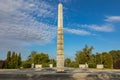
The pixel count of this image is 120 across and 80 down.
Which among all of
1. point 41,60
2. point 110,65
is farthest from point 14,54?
point 110,65

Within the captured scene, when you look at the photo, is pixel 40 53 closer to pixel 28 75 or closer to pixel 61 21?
pixel 61 21

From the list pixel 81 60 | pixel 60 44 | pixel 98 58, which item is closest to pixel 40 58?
pixel 81 60

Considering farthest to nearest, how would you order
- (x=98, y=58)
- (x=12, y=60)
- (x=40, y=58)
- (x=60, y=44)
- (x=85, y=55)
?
(x=40, y=58)
(x=98, y=58)
(x=85, y=55)
(x=12, y=60)
(x=60, y=44)

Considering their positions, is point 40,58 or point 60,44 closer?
point 60,44

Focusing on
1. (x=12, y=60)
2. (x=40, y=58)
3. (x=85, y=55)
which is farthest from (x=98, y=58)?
(x=12, y=60)

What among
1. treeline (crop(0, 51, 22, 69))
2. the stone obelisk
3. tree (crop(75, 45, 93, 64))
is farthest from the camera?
tree (crop(75, 45, 93, 64))

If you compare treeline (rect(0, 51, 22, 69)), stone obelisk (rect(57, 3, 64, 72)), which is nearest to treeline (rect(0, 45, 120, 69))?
treeline (rect(0, 51, 22, 69))

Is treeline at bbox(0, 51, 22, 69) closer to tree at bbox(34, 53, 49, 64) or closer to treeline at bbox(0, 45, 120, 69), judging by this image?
treeline at bbox(0, 45, 120, 69)

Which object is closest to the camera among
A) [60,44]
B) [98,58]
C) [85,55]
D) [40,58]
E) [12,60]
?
[60,44]

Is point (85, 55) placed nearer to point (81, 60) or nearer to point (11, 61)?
point (81, 60)

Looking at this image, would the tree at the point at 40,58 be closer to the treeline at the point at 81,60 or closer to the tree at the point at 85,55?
the treeline at the point at 81,60

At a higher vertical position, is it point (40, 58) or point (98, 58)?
point (40, 58)

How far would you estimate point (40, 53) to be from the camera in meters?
53.1

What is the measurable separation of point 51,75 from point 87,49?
102 ft
